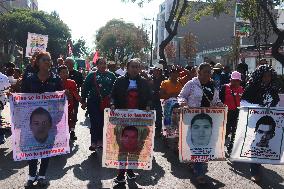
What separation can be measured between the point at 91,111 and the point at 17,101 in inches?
116

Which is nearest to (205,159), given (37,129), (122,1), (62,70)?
(37,129)

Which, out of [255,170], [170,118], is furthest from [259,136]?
[170,118]

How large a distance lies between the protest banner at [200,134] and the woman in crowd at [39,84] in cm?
209

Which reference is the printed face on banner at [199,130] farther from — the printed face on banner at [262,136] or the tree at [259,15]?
the tree at [259,15]

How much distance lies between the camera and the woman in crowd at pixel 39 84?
6422 mm

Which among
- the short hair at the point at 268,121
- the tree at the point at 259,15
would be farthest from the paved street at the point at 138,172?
the tree at the point at 259,15

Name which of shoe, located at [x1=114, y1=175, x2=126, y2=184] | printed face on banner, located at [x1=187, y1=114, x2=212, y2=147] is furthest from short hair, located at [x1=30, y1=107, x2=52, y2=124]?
printed face on banner, located at [x1=187, y1=114, x2=212, y2=147]

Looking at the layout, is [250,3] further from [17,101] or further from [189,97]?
[17,101]

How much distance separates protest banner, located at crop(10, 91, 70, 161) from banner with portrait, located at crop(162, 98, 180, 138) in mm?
3271

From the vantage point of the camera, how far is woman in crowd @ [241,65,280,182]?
7.41m

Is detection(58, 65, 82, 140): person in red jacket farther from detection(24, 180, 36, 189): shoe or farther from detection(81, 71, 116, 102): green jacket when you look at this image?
detection(24, 180, 36, 189): shoe

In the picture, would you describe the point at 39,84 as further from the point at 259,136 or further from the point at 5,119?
the point at 5,119

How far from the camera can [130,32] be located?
78.9 metres

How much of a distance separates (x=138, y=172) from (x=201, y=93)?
1.78 metres
